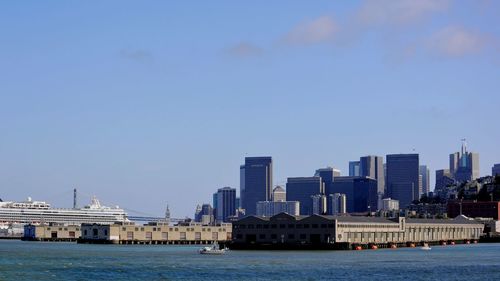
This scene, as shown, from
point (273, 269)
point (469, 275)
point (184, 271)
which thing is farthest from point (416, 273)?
point (184, 271)

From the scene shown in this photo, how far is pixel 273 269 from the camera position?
94.1m

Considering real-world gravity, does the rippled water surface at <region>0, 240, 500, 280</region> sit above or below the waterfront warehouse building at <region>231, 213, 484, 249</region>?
below

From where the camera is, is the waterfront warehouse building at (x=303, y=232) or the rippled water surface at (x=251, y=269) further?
the waterfront warehouse building at (x=303, y=232)

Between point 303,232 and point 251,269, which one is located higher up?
point 303,232

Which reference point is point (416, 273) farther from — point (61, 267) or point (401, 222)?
point (401, 222)

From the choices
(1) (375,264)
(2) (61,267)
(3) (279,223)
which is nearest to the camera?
(2) (61,267)

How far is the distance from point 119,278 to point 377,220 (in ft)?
333

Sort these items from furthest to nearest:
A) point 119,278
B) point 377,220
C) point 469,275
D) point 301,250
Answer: point 377,220 < point 301,250 < point 469,275 < point 119,278

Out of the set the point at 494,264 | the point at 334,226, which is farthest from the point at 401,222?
the point at 494,264

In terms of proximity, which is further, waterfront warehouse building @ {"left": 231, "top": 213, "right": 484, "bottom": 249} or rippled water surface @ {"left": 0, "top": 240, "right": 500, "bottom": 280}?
waterfront warehouse building @ {"left": 231, "top": 213, "right": 484, "bottom": 249}

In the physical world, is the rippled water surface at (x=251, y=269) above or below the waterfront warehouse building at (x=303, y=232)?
below

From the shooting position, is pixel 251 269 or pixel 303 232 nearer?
pixel 251 269

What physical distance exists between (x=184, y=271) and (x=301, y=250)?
2292 inches

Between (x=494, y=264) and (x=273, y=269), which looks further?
(x=494, y=264)
